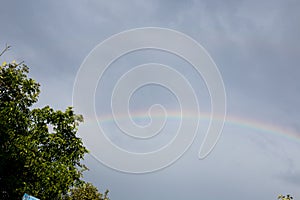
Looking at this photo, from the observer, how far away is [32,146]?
24.0 m

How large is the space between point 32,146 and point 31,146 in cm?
17

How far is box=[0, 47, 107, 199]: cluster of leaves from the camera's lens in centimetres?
2328

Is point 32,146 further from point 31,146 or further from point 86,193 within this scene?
point 86,193

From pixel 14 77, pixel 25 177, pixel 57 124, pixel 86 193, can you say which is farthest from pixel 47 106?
pixel 86 193

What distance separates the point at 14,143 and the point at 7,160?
1.39 m

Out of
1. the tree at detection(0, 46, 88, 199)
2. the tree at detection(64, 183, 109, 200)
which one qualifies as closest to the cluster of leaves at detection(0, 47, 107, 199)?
the tree at detection(0, 46, 88, 199)

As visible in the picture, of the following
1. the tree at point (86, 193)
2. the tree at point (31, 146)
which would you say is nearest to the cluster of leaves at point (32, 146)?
the tree at point (31, 146)

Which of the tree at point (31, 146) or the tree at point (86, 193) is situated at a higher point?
the tree at point (86, 193)

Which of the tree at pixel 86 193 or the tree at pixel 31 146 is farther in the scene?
the tree at pixel 86 193

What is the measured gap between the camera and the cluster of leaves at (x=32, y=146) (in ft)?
76.4

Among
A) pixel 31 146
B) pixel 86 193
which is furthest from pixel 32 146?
pixel 86 193

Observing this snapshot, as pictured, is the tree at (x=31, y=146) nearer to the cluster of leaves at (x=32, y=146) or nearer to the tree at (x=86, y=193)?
the cluster of leaves at (x=32, y=146)

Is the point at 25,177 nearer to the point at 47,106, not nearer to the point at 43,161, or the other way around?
the point at 43,161

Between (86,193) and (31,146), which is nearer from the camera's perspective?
(31,146)
